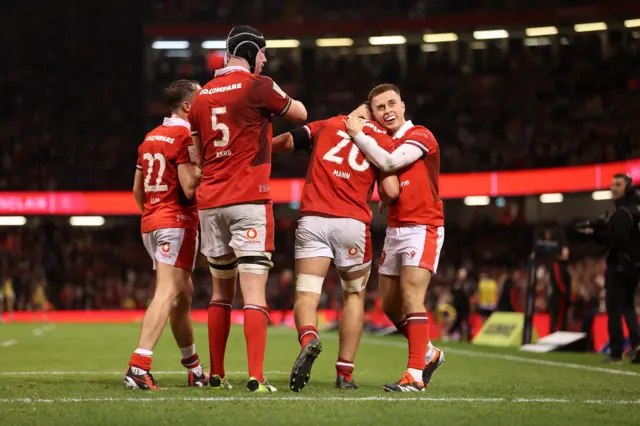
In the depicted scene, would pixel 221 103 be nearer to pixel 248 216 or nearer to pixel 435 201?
pixel 248 216

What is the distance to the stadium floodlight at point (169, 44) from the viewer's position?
40625 millimetres

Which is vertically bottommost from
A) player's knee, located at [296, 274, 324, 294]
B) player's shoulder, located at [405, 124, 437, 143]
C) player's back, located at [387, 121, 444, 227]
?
player's knee, located at [296, 274, 324, 294]

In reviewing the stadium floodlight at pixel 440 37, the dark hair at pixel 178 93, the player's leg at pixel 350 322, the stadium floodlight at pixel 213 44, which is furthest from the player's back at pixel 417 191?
the stadium floodlight at pixel 213 44

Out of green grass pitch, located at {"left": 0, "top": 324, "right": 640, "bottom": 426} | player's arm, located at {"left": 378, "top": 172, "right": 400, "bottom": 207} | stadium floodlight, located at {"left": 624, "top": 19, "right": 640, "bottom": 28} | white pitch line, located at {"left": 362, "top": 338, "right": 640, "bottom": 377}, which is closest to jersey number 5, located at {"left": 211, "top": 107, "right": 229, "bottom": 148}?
player's arm, located at {"left": 378, "top": 172, "right": 400, "bottom": 207}

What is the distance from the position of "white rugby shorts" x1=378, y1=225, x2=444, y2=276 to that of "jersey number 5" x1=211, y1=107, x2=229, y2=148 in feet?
4.81

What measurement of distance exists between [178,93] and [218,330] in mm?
1853

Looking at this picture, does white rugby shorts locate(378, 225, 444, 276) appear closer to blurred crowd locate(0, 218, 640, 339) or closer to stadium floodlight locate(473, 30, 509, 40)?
blurred crowd locate(0, 218, 640, 339)

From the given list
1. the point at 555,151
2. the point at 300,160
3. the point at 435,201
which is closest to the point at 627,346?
the point at 435,201

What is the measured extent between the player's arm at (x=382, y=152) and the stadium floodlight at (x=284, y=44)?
33775 millimetres

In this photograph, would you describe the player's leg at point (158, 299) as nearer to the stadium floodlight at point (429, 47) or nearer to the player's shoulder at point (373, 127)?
the player's shoulder at point (373, 127)

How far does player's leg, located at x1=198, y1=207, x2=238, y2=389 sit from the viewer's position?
6.50 meters

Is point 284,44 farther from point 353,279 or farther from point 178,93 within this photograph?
point 353,279

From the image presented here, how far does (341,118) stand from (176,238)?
1.48 meters

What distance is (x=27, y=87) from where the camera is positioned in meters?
39.9
